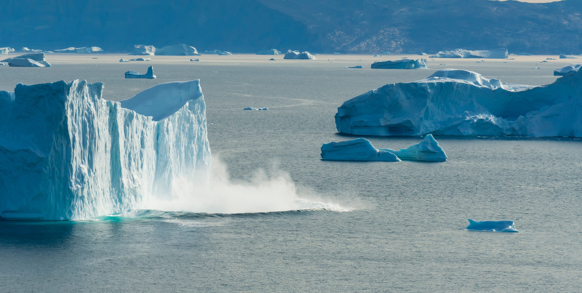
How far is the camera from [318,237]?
21578 millimetres

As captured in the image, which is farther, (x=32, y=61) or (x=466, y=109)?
(x=32, y=61)

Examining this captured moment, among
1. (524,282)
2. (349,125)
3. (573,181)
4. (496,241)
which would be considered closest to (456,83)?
(349,125)

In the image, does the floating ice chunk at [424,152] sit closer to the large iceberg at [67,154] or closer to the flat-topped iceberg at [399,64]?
the large iceberg at [67,154]

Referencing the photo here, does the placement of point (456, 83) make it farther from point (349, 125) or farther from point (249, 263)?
point (249, 263)

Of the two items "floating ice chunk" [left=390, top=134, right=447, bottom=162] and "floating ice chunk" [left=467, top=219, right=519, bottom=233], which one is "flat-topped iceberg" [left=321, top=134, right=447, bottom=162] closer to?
"floating ice chunk" [left=390, top=134, right=447, bottom=162]

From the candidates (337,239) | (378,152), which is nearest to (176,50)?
(378,152)

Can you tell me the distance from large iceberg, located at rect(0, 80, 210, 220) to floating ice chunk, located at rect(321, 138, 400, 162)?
45.5 ft

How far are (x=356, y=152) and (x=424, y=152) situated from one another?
9.91ft

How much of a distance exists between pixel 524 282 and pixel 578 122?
87.0 feet

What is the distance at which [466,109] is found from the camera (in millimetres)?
42031

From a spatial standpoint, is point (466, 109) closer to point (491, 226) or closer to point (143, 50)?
point (491, 226)

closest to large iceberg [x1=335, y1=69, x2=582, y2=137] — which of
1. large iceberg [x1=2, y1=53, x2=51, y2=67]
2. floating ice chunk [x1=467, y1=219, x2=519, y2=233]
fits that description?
floating ice chunk [x1=467, y1=219, x2=519, y2=233]

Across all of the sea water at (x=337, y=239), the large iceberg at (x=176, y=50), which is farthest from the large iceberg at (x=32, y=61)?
the sea water at (x=337, y=239)

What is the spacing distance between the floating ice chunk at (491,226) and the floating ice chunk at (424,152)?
40.8 feet
